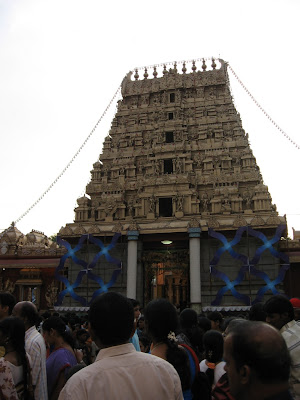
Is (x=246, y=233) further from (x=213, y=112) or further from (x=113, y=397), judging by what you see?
(x=113, y=397)

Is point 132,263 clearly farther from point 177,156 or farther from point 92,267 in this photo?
point 177,156

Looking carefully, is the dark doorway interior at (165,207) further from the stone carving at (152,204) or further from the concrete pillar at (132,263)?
the concrete pillar at (132,263)

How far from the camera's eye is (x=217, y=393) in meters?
2.61

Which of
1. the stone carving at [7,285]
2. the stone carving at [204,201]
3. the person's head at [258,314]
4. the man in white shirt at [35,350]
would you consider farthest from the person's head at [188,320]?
the stone carving at [7,285]

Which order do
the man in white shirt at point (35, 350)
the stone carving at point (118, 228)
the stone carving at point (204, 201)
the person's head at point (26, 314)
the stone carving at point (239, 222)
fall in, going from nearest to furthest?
the man in white shirt at point (35, 350), the person's head at point (26, 314), the stone carving at point (239, 222), the stone carving at point (118, 228), the stone carving at point (204, 201)

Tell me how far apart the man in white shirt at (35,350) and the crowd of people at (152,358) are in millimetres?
10

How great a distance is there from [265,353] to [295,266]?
74.3 ft

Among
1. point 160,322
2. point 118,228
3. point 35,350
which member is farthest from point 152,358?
point 118,228

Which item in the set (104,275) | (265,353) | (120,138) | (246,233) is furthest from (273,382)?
(120,138)

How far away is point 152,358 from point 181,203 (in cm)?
2052

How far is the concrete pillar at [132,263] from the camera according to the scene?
20312 mm

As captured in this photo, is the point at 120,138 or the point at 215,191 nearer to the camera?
the point at 215,191

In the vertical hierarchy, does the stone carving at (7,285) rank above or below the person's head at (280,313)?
below

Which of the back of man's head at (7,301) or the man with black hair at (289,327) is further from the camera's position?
the back of man's head at (7,301)
